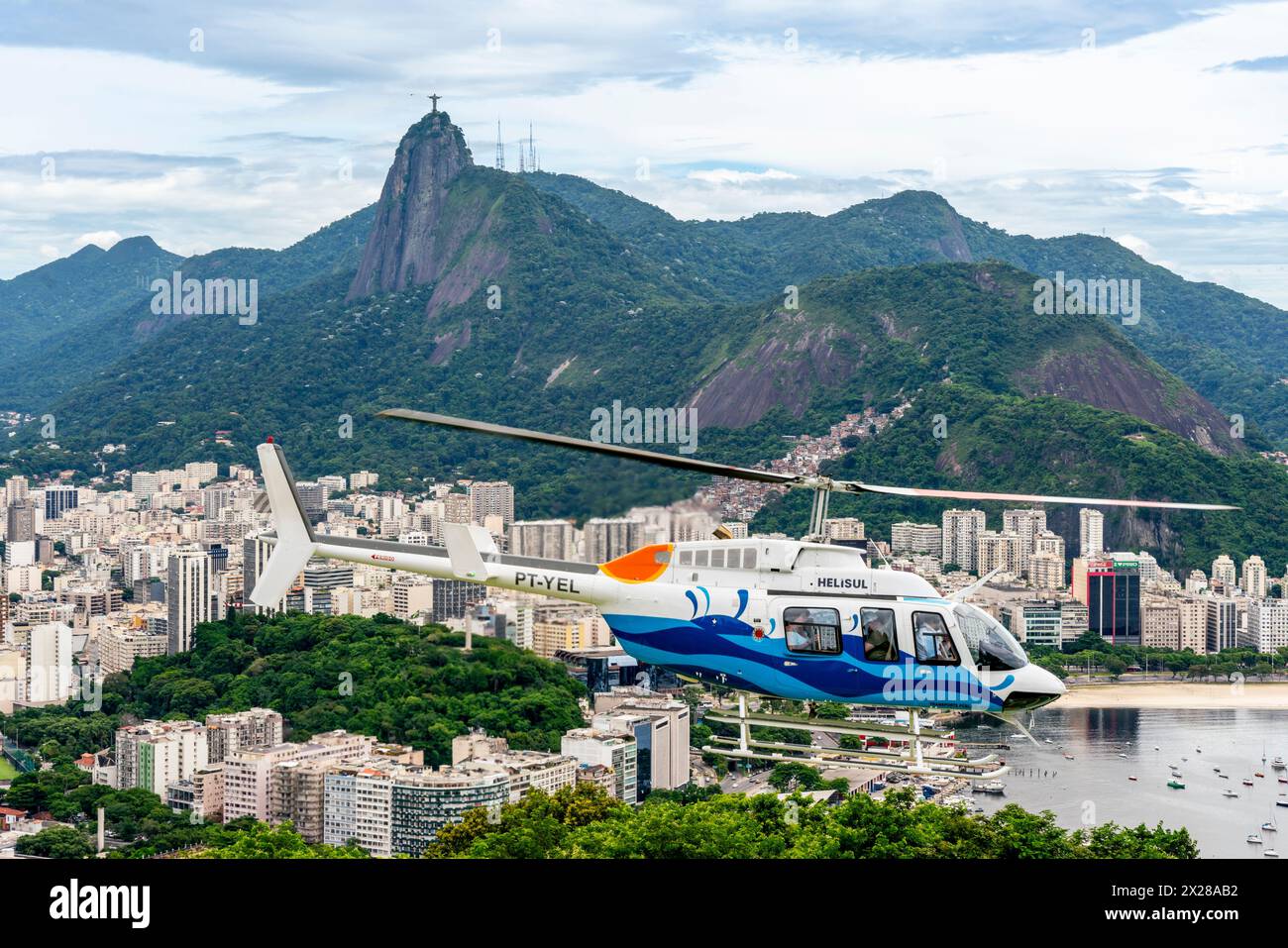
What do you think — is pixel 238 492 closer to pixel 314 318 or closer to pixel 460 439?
pixel 460 439

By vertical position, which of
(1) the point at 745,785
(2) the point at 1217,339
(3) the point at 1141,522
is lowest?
(1) the point at 745,785

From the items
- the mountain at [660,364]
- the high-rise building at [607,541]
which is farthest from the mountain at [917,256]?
the high-rise building at [607,541]

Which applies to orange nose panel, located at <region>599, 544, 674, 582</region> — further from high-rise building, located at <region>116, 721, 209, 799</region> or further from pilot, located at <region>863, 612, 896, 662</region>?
high-rise building, located at <region>116, 721, 209, 799</region>

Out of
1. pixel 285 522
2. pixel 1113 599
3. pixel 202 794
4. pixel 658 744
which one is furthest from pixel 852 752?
pixel 1113 599

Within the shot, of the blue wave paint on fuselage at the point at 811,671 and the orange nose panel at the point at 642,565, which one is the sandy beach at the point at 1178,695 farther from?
the orange nose panel at the point at 642,565

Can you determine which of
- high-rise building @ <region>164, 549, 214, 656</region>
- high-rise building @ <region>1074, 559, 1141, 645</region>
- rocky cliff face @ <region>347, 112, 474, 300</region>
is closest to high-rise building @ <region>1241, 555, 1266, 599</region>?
high-rise building @ <region>1074, 559, 1141, 645</region>

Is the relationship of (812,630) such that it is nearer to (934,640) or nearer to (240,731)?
(934,640)
